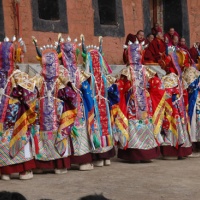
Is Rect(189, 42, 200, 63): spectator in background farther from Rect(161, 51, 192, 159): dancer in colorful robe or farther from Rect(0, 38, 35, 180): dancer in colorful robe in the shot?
Rect(0, 38, 35, 180): dancer in colorful robe

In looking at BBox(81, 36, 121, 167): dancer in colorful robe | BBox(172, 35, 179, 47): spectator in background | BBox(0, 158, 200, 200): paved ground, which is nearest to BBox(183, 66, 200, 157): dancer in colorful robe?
BBox(0, 158, 200, 200): paved ground

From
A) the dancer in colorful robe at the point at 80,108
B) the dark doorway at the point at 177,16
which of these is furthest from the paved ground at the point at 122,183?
the dark doorway at the point at 177,16

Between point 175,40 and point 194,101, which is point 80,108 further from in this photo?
point 175,40

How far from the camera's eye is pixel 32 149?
28.6ft

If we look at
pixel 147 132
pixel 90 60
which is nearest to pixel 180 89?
pixel 147 132

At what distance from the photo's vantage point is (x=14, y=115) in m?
8.52

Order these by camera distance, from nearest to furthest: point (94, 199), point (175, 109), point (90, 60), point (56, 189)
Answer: point (94, 199) < point (56, 189) < point (90, 60) < point (175, 109)

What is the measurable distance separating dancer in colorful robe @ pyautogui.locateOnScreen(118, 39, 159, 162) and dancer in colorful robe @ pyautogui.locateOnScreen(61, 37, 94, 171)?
0.86 m

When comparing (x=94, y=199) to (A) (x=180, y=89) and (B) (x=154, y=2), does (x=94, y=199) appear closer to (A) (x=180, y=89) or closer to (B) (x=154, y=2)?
(A) (x=180, y=89)

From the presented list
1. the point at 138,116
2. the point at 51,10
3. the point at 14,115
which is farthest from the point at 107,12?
the point at 14,115

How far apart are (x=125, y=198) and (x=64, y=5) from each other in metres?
10.3

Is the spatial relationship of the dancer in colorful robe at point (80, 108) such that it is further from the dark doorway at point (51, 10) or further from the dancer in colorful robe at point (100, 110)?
the dark doorway at point (51, 10)

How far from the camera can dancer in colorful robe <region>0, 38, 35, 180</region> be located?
848cm

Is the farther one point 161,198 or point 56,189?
point 56,189
